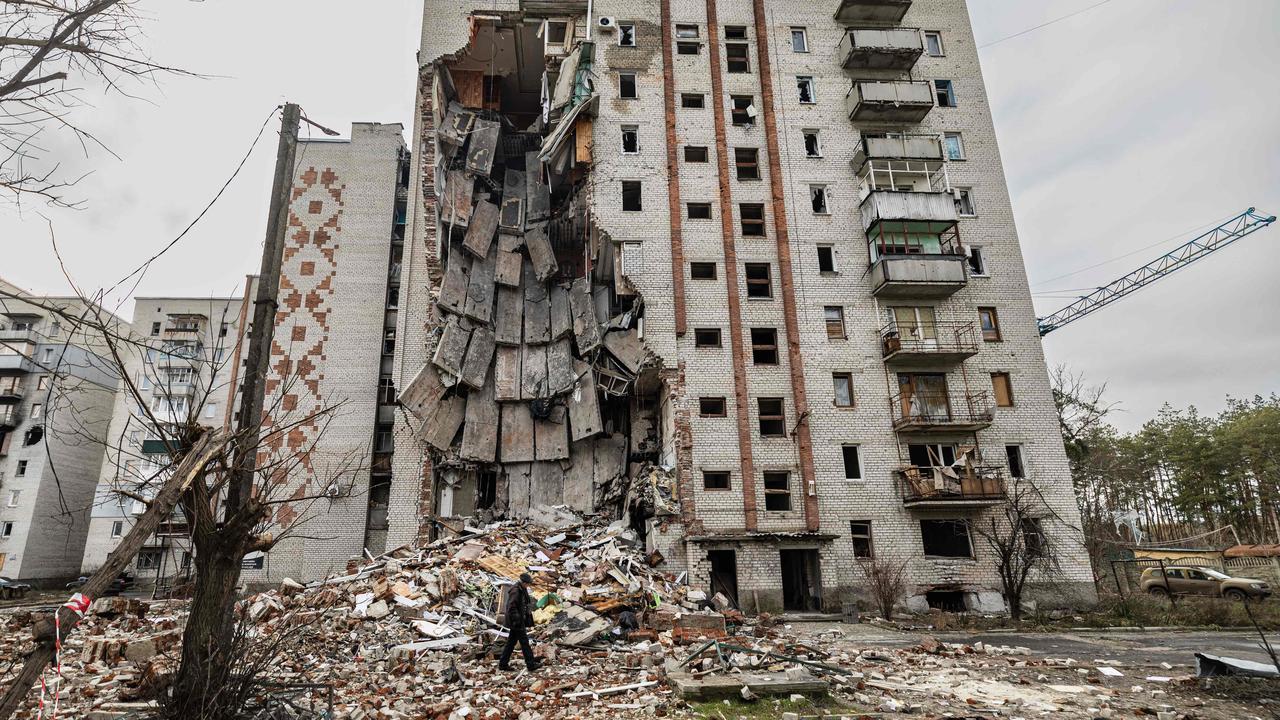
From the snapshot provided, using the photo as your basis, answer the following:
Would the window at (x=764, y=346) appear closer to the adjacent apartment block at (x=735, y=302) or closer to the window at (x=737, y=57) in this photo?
the adjacent apartment block at (x=735, y=302)

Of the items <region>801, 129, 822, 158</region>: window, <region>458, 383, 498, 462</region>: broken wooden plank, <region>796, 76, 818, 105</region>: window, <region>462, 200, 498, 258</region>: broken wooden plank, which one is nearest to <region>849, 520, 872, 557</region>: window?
<region>458, 383, 498, 462</region>: broken wooden plank

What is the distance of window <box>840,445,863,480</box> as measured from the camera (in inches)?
860

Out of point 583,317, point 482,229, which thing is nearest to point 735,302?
point 583,317

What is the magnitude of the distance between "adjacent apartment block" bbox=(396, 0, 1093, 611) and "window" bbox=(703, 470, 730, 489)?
0.27m

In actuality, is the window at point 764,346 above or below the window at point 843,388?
above

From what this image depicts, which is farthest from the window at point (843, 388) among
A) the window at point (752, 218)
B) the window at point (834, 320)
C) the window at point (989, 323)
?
the window at point (752, 218)

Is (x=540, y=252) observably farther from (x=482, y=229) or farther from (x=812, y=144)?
(x=812, y=144)

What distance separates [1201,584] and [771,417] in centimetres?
1689

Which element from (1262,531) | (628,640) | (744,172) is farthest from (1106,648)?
(1262,531)

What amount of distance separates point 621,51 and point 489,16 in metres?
5.80

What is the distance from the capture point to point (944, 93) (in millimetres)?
27062

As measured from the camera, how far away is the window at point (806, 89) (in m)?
26.2

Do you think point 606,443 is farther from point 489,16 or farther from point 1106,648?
point 489,16

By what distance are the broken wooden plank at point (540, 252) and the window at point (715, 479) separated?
36.3 feet
